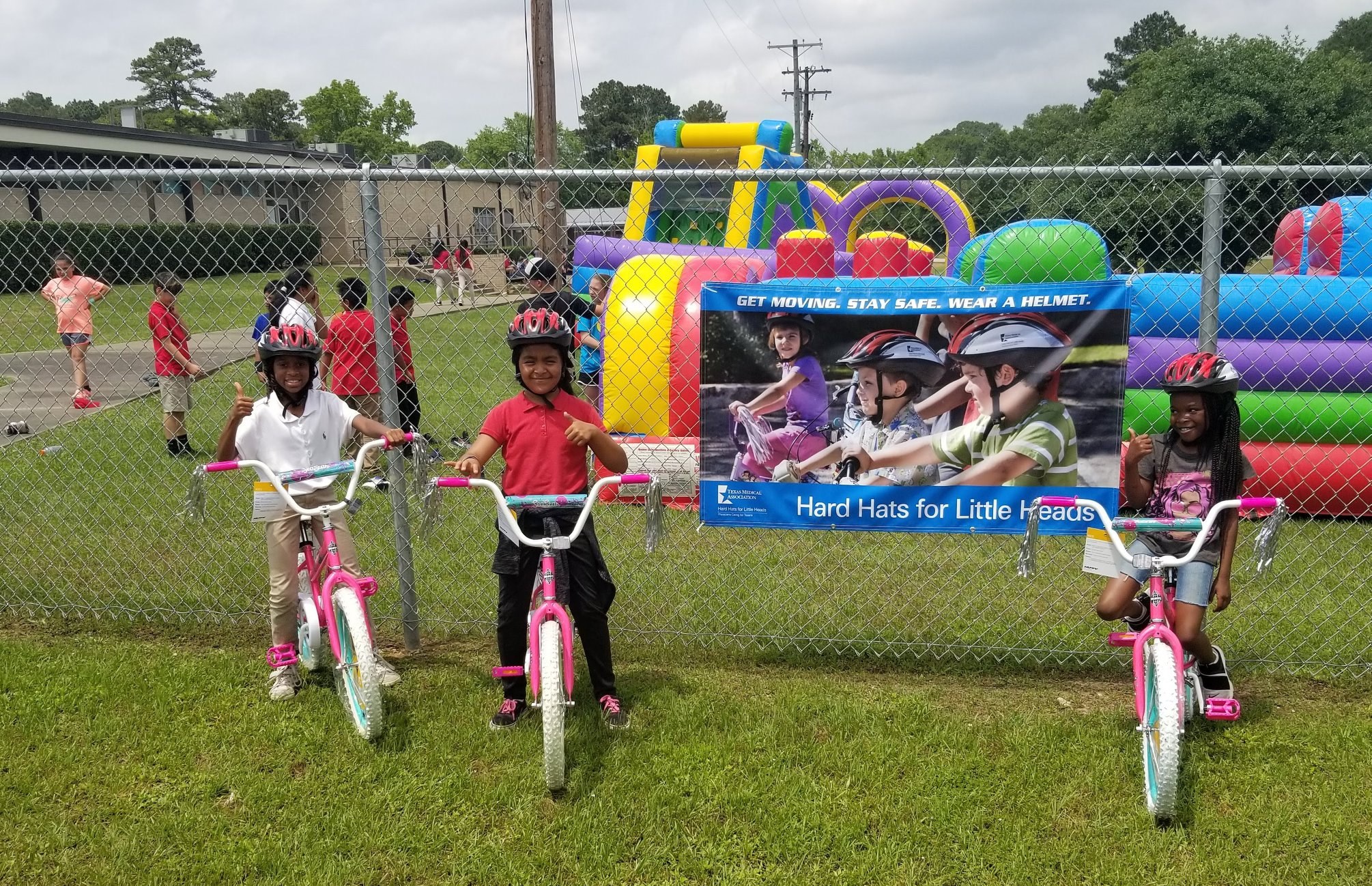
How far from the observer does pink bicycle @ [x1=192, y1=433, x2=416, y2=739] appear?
3.97 metres

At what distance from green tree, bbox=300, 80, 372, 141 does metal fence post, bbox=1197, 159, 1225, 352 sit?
91.0 metres

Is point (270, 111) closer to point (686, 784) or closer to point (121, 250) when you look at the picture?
point (121, 250)

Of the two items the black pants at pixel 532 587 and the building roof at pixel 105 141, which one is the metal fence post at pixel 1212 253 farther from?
the building roof at pixel 105 141

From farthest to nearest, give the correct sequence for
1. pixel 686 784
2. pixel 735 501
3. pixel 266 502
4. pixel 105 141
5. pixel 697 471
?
pixel 105 141, pixel 697 471, pixel 735 501, pixel 266 502, pixel 686 784

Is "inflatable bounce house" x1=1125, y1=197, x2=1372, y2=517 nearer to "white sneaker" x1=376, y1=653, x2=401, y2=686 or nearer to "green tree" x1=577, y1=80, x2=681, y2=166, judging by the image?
"white sneaker" x1=376, y1=653, x2=401, y2=686

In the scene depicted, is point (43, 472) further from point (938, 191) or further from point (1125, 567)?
point (938, 191)

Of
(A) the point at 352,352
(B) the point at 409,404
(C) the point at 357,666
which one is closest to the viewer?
(C) the point at 357,666

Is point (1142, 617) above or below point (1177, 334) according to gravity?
below

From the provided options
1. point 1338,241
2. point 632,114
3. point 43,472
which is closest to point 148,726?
point 43,472

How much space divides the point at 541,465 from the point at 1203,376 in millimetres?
2460

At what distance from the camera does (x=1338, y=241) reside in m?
8.08

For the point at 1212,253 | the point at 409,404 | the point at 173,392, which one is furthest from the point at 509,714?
the point at 173,392

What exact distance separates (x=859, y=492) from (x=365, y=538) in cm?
377

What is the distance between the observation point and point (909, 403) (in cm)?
445
